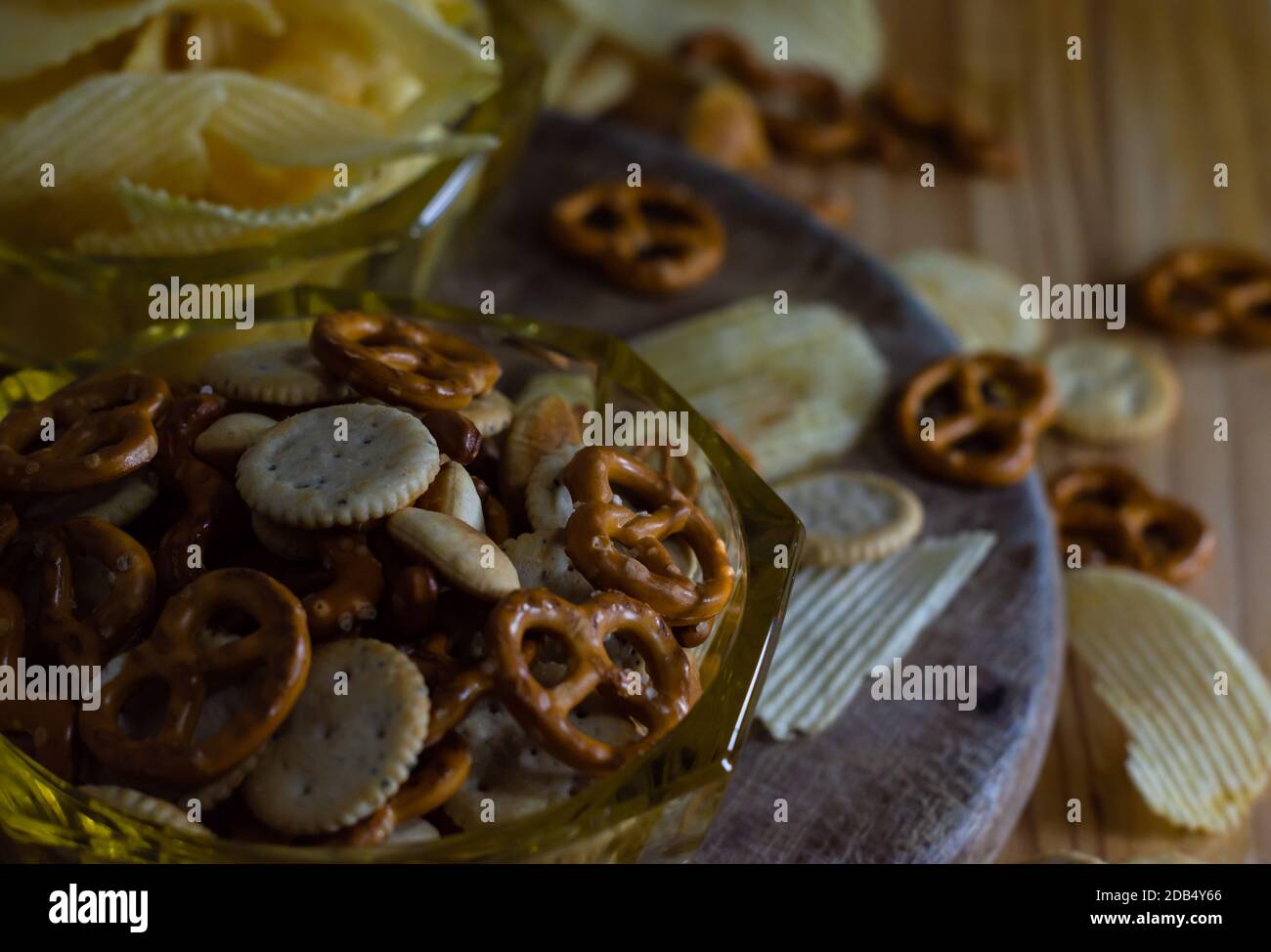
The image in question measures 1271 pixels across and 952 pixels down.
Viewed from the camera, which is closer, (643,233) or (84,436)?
(84,436)

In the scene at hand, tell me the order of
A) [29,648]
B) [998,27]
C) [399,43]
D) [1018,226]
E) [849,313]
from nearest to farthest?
[29,648], [399,43], [849,313], [1018,226], [998,27]

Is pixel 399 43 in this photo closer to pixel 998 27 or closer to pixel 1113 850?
pixel 1113 850

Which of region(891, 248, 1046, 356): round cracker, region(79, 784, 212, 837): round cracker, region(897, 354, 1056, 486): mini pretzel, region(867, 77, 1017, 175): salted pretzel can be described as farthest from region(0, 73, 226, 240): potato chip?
region(867, 77, 1017, 175): salted pretzel

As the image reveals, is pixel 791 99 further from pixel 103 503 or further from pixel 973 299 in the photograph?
pixel 103 503

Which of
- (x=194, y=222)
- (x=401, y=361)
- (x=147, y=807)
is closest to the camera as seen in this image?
(x=147, y=807)

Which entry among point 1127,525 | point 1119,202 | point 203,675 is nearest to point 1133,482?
point 1127,525

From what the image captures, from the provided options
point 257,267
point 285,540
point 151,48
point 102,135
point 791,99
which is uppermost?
point 791,99
